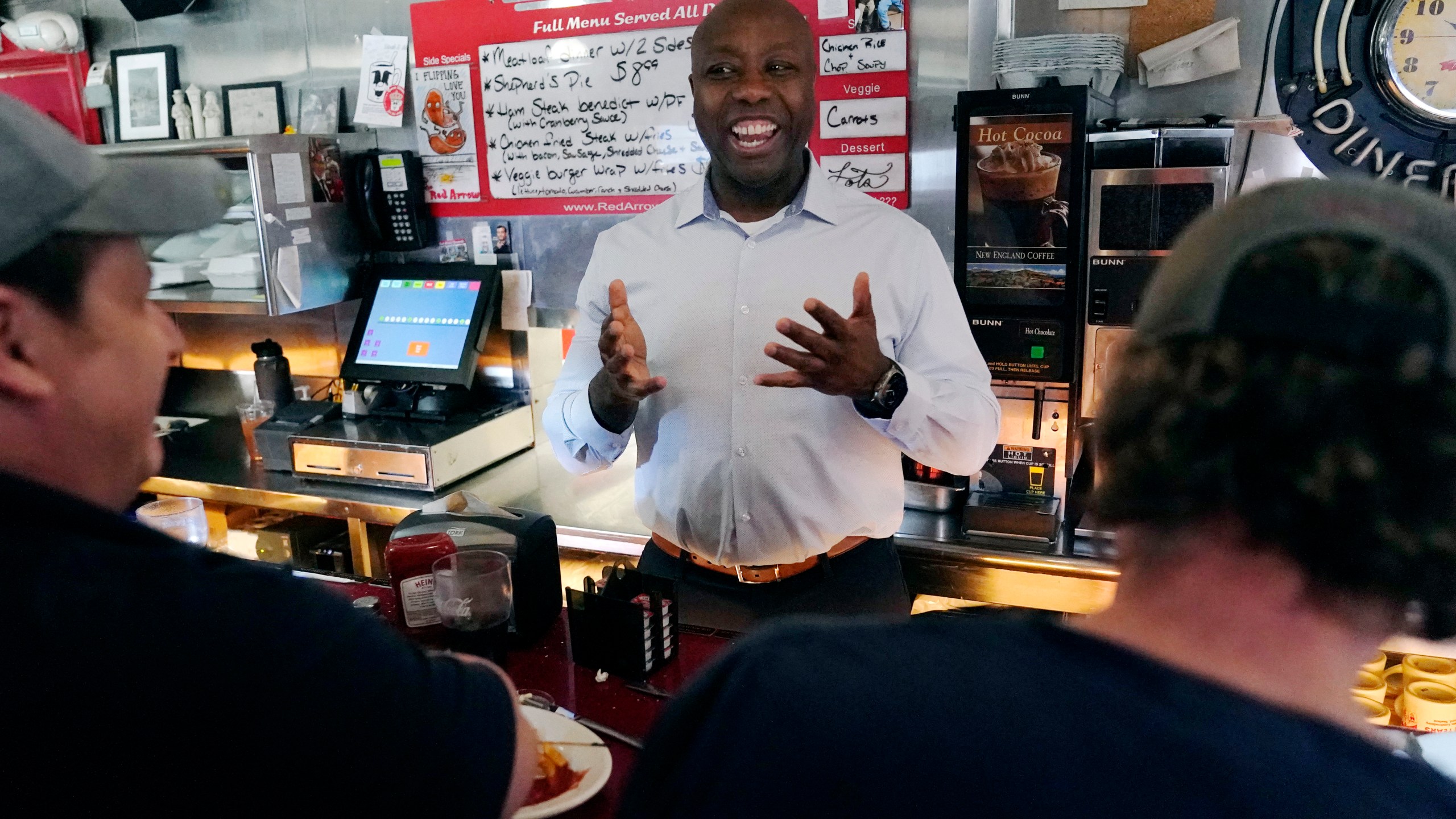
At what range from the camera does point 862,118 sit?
2.70 m

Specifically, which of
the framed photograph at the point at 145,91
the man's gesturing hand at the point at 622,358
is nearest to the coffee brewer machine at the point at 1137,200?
the man's gesturing hand at the point at 622,358

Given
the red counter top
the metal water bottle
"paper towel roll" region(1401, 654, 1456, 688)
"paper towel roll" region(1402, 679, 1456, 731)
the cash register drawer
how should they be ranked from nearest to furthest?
1. the red counter top
2. "paper towel roll" region(1402, 679, 1456, 731)
3. "paper towel roll" region(1401, 654, 1456, 688)
4. the cash register drawer
5. the metal water bottle

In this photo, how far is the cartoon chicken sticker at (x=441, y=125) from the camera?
3.18 meters

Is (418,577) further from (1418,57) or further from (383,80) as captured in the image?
(1418,57)

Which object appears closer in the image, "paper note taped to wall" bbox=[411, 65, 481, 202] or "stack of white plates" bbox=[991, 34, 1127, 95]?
"stack of white plates" bbox=[991, 34, 1127, 95]

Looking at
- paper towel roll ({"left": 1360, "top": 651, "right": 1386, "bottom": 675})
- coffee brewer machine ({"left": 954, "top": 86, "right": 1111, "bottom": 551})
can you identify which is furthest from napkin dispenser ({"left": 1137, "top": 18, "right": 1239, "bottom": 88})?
paper towel roll ({"left": 1360, "top": 651, "right": 1386, "bottom": 675})

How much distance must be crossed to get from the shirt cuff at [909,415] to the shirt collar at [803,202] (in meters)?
0.43

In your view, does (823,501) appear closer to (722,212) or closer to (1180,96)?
(722,212)

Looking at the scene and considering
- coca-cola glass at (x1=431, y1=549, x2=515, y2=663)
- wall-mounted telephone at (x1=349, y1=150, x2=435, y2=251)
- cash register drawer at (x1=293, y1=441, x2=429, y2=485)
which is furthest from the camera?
wall-mounted telephone at (x1=349, y1=150, x2=435, y2=251)

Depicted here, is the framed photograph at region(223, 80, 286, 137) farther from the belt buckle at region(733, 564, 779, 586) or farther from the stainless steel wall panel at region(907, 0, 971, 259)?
the belt buckle at region(733, 564, 779, 586)

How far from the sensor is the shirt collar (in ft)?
6.72

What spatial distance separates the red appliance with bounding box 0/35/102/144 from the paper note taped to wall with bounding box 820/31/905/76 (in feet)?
9.19

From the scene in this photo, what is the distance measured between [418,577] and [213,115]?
2642 millimetres

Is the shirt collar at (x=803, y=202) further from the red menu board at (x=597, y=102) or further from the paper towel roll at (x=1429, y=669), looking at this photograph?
the paper towel roll at (x=1429, y=669)
